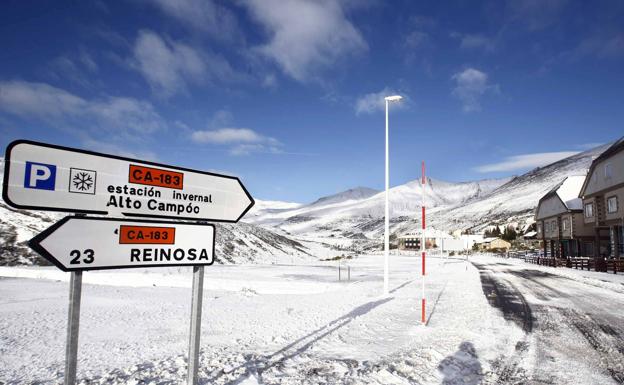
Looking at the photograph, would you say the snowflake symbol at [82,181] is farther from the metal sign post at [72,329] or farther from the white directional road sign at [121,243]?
the metal sign post at [72,329]

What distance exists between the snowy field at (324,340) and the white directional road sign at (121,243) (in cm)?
221

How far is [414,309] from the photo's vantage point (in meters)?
10.8

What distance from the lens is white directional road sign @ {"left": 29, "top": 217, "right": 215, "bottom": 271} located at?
300 cm

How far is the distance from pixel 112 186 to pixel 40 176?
596 millimetres

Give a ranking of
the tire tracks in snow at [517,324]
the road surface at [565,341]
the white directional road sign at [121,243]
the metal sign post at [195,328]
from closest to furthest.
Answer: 1. the white directional road sign at [121,243]
2. the metal sign post at [195,328]
3. the tire tracks in snow at [517,324]
4. the road surface at [565,341]

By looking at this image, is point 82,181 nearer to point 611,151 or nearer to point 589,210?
point 611,151

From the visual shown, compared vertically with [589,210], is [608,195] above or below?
above

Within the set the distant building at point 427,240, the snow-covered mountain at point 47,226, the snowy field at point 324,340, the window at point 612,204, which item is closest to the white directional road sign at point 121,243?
the snowy field at point 324,340

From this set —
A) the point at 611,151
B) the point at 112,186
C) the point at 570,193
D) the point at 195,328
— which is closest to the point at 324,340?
the point at 195,328

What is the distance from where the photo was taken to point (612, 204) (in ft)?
104

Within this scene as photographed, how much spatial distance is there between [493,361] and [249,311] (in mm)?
6689

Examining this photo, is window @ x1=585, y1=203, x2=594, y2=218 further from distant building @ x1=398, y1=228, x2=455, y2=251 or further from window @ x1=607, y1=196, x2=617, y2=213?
distant building @ x1=398, y1=228, x2=455, y2=251

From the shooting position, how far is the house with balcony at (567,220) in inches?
1634

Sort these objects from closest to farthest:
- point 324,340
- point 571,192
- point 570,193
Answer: point 324,340 → point 570,193 → point 571,192
